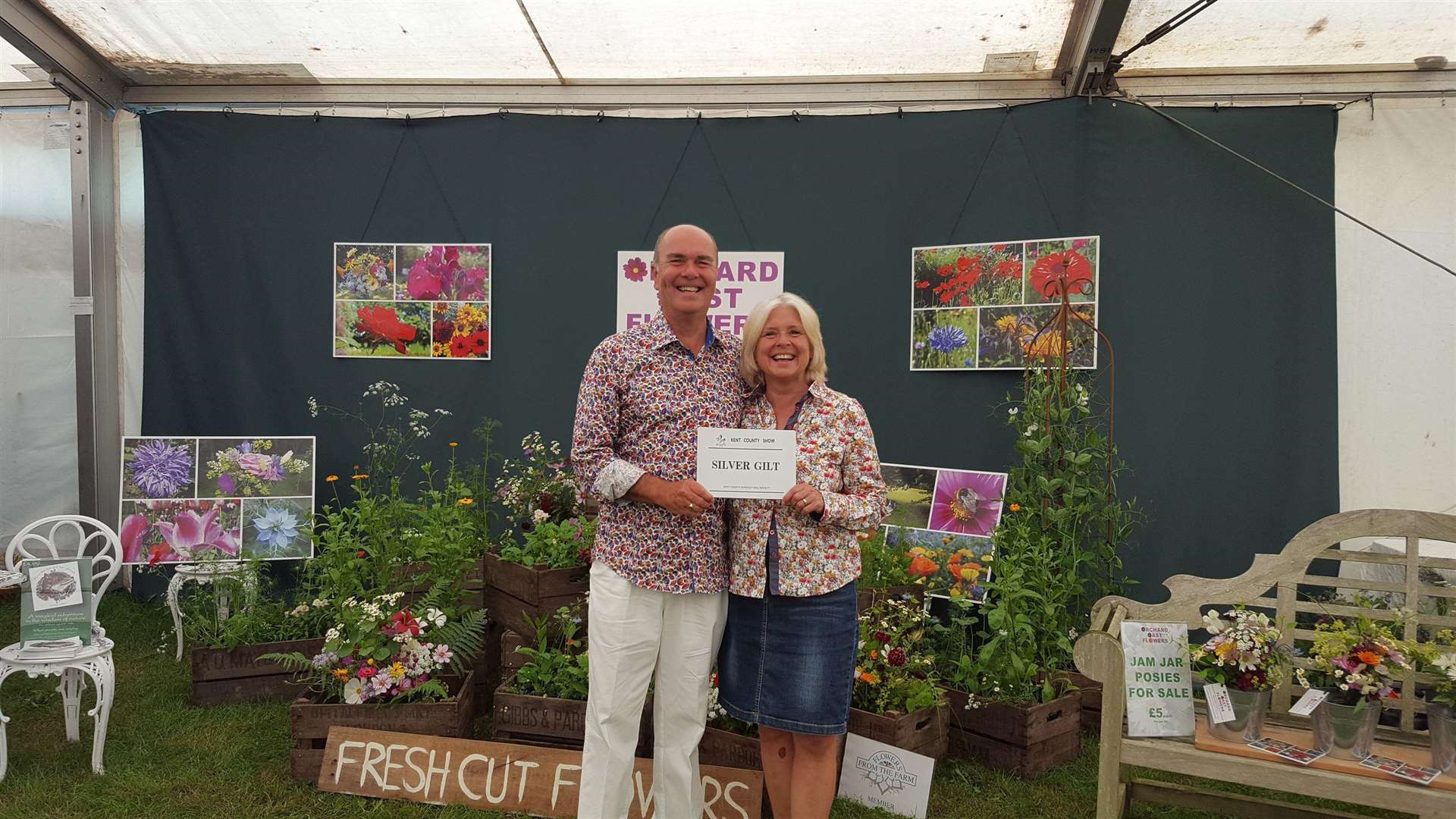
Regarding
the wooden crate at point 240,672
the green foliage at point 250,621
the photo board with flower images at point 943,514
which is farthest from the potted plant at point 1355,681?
the wooden crate at point 240,672

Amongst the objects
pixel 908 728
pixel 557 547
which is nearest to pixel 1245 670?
Result: pixel 908 728

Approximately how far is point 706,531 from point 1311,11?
3.99 meters

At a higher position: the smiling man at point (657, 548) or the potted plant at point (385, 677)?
the smiling man at point (657, 548)

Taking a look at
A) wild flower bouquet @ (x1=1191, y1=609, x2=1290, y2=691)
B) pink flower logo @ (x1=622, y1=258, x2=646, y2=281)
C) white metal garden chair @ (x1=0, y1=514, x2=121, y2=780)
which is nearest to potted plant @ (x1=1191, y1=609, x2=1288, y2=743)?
wild flower bouquet @ (x1=1191, y1=609, x2=1290, y2=691)

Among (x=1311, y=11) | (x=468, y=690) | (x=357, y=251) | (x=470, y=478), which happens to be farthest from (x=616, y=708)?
(x=1311, y=11)

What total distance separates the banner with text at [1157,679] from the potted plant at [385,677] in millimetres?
2312

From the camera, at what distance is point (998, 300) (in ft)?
15.1

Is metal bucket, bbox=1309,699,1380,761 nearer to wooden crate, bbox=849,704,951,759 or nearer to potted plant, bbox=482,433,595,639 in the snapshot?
wooden crate, bbox=849,704,951,759

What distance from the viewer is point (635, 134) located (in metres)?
4.96

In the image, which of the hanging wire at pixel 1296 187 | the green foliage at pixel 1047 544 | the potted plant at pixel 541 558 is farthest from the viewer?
the hanging wire at pixel 1296 187

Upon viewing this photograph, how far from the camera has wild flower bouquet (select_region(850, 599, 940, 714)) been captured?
309 centimetres

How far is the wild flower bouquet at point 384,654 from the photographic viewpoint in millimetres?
3082

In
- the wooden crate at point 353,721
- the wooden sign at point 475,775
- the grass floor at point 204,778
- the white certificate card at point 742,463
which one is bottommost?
the grass floor at point 204,778

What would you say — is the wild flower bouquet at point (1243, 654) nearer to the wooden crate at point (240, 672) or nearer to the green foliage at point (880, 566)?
the green foliage at point (880, 566)
